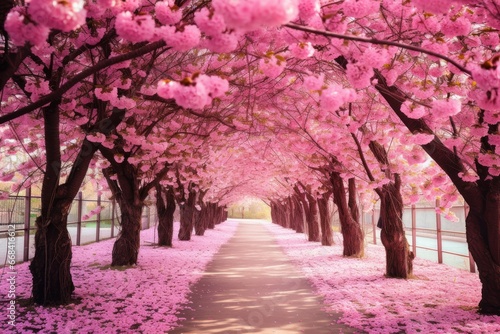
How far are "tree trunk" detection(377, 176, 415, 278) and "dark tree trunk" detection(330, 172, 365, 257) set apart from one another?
376 cm

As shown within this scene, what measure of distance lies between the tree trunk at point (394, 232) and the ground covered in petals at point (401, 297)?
13.2 inches

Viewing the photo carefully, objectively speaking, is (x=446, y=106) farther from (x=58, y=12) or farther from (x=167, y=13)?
(x=58, y=12)

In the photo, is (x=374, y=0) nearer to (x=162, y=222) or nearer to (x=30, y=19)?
(x=30, y=19)

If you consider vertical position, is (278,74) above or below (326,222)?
above

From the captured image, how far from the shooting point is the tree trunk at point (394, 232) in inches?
340

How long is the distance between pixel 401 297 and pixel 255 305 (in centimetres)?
275

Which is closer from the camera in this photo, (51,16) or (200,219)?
(51,16)

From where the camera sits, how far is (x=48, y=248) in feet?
18.9

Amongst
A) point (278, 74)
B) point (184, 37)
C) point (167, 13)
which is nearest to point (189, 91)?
point (184, 37)

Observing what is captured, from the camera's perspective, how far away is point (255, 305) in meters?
6.31

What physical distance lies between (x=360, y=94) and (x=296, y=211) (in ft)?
72.6

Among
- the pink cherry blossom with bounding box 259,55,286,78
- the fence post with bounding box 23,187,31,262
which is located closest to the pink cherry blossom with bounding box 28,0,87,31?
the pink cherry blossom with bounding box 259,55,286,78

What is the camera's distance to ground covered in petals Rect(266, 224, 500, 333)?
5.21 metres

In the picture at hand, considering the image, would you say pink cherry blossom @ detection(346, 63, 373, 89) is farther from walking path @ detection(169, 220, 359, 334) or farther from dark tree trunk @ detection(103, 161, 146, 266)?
dark tree trunk @ detection(103, 161, 146, 266)
